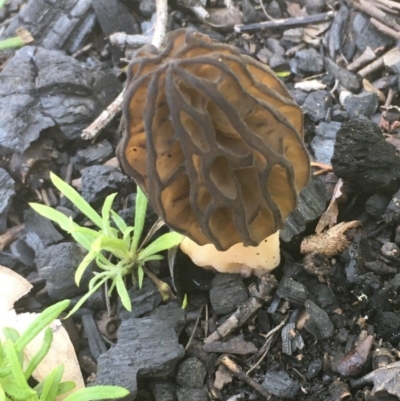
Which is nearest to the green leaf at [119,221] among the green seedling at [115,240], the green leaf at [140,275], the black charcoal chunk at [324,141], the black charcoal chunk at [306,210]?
the green seedling at [115,240]

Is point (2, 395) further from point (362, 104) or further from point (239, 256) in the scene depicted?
point (362, 104)

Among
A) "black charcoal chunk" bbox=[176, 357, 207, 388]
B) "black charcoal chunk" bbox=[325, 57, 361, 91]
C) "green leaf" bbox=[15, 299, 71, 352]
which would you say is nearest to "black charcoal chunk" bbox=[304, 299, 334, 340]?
"black charcoal chunk" bbox=[176, 357, 207, 388]

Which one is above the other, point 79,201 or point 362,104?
point 79,201

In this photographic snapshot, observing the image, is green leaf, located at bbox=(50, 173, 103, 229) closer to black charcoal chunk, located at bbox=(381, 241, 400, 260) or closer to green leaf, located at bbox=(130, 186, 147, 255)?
green leaf, located at bbox=(130, 186, 147, 255)

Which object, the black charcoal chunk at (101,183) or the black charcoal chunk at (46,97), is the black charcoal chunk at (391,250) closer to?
the black charcoal chunk at (101,183)

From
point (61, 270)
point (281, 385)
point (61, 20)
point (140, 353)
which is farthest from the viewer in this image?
point (61, 20)

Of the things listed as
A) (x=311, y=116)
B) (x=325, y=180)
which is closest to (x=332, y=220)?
(x=325, y=180)

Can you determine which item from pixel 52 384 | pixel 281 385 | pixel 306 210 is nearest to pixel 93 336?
pixel 52 384

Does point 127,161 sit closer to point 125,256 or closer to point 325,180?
point 125,256
